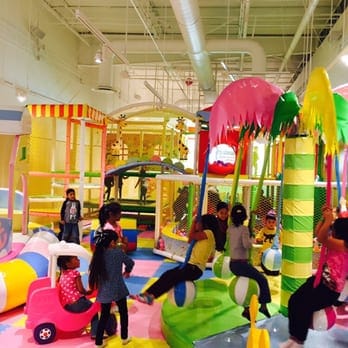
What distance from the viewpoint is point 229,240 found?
3.92m

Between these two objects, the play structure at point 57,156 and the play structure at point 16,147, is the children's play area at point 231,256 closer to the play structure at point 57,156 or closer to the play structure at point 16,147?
the play structure at point 16,147

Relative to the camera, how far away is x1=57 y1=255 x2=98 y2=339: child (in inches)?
152

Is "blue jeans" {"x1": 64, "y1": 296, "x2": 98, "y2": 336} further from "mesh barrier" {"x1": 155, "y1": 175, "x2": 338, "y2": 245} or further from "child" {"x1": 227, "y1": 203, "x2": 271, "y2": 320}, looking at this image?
"mesh barrier" {"x1": 155, "y1": 175, "x2": 338, "y2": 245}

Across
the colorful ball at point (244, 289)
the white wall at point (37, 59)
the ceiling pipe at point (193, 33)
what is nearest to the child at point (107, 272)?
the colorful ball at point (244, 289)

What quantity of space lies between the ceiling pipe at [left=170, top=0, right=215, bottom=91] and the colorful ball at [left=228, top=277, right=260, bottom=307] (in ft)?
13.2

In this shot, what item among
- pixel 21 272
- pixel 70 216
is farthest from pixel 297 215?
pixel 70 216

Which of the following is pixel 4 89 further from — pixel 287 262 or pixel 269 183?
pixel 287 262

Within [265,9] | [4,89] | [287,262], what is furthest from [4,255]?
[265,9]

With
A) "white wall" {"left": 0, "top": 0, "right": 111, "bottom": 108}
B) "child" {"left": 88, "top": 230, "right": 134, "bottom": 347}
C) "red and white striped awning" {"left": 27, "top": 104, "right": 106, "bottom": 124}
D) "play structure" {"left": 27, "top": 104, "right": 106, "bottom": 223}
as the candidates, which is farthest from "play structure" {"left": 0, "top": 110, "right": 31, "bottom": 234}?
"child" {"left": 88, "top": 230, "right": 134, "bottom": 347}

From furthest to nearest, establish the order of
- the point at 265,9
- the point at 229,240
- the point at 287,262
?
1. the point at 265,9
2. the point at 229,240
3. the point at 287,262

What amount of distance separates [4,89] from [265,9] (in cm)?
567

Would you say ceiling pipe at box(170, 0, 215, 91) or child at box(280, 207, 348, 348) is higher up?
ceiling pipe at box(170, 0, 215, 91)

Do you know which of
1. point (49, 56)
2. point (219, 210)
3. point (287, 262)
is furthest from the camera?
point (49, 56)

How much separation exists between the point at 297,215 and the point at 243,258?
2.13ft
